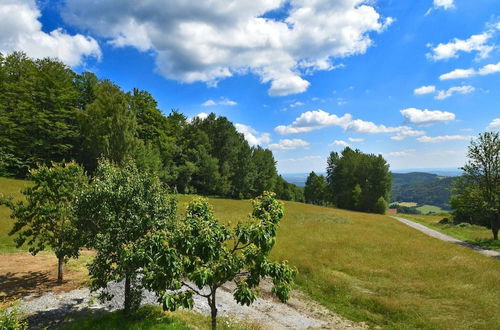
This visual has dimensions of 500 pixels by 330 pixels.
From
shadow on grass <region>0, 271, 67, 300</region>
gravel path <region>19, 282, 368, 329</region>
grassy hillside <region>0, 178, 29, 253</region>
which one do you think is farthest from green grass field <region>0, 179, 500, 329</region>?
shadow on grass <region>0, 271, 67, 300</region>

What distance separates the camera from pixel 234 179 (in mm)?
81875

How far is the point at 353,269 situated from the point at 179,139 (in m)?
62.8

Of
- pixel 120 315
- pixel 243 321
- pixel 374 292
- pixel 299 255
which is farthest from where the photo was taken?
pixel 299 255

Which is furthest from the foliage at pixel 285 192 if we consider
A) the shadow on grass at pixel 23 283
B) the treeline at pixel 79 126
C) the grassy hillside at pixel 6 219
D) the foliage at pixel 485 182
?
the shadow on grass at pixel 23 283

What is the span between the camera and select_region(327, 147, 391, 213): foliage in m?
88.6

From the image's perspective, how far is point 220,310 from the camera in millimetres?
15062

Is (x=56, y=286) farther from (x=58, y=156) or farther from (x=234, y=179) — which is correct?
(x=234, y=179)

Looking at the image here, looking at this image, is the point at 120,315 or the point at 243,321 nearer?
the point at 120,315

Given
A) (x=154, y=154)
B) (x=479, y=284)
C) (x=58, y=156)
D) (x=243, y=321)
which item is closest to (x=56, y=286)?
(x=243, y=321)

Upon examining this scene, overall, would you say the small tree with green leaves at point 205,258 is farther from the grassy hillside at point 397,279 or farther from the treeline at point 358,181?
the treeline at point 358,181

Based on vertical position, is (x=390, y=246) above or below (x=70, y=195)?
below

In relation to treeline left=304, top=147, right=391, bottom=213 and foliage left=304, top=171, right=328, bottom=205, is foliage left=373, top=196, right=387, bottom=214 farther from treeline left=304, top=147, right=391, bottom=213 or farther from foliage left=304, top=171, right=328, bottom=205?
foliage left=304, top=171, right=328, bottom=205

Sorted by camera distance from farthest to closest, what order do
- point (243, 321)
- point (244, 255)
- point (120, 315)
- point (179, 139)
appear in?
point (179, 139)
point (243, 321)
point (120, 315)
point (244, 255)

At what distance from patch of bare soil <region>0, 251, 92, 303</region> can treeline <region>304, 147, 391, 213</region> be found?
84.5 m
